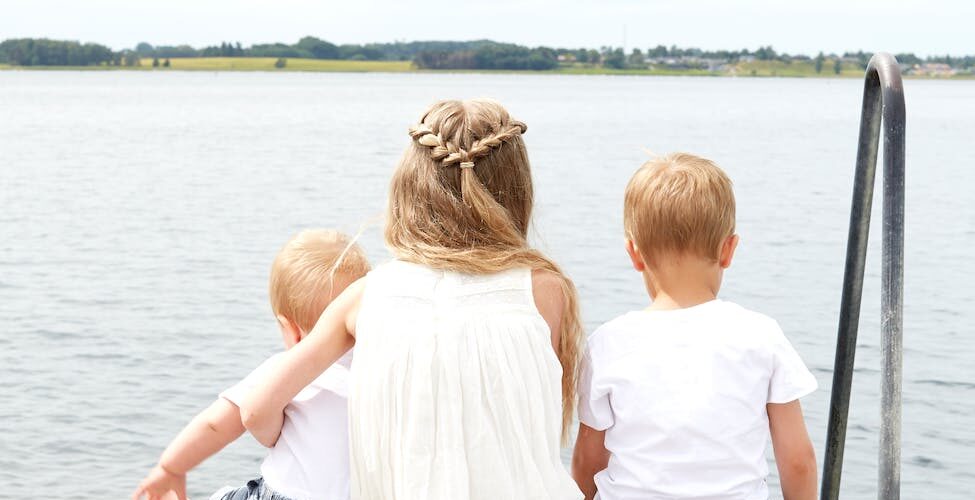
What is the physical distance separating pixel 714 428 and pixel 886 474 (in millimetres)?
347

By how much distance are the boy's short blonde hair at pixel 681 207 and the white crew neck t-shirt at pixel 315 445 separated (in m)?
0.68

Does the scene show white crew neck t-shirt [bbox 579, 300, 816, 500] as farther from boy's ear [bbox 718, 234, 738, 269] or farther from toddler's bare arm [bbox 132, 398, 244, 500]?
toddler's bare arm [bbox 132, 398, 244, 500]

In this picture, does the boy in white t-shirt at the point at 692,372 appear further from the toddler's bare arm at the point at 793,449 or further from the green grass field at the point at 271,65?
the green grass field at the point at 271,65

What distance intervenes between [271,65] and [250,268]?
112 m

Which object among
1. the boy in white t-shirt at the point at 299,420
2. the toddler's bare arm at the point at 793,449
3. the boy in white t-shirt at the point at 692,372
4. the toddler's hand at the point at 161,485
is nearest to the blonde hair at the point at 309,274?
the boy in white t-shirt at the point at 299,420

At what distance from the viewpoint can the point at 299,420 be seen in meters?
2.50

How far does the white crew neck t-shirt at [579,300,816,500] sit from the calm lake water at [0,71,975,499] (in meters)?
0.36

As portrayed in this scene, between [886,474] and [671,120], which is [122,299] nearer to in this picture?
[886,474]

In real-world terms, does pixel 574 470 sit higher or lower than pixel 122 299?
higher

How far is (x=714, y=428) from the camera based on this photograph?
2398mm

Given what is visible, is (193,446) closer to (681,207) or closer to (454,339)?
(454,339)

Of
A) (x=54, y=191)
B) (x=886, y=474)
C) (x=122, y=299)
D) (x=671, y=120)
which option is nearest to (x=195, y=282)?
(x=122, y=299)

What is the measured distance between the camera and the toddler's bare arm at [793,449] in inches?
95.3

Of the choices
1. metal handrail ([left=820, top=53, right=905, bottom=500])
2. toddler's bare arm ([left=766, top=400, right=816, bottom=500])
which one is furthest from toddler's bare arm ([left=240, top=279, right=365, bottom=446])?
metal handrail ([left=820, top=53, right=905, bottom=500])
